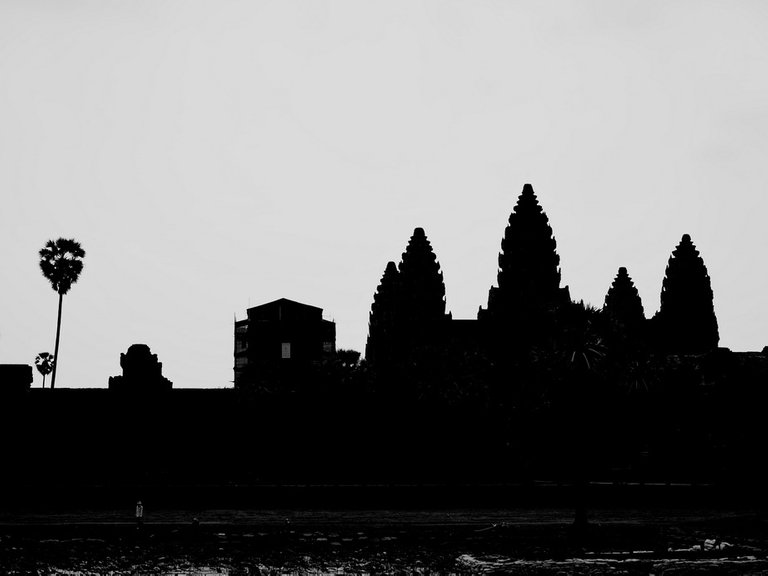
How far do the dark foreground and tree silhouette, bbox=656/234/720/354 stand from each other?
48395mm

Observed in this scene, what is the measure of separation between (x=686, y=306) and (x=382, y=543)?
66.0m

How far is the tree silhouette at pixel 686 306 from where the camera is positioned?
308 ft

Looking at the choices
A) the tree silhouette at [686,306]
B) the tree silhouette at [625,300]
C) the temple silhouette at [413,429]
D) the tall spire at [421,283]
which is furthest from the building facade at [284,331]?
the temple silhouette at [413,429]

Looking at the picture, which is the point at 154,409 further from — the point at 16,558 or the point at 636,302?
the point at 636,302

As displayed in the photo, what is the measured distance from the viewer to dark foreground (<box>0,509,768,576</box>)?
89.5 feet

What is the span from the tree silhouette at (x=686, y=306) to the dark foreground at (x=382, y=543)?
48395 millimetres

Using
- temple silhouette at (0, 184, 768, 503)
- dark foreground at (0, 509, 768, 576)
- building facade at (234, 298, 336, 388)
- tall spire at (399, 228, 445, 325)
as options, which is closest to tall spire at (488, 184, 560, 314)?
tall spire at (399, 228, 445, 325)

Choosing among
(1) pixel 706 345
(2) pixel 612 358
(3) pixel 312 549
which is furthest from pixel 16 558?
(1) pixel 706 345

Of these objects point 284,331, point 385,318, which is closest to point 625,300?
point 385,318

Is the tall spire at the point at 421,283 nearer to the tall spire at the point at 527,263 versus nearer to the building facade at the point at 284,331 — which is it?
the tall spire at the point at 527,263

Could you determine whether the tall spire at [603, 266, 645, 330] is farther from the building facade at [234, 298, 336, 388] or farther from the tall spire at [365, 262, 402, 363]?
the building facade at [234, 298, 336, 388]

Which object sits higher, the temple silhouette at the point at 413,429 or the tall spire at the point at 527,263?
the tall spire at the point at 527,263

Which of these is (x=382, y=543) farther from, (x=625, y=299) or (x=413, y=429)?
(x=625, y=299)

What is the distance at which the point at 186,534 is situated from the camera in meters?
36.3
